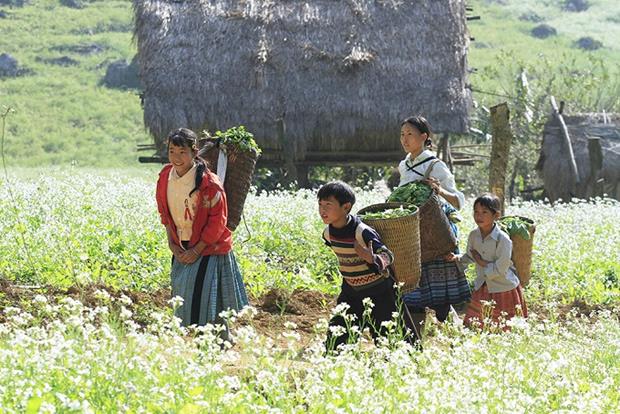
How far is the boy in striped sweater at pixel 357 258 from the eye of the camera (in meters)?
6.30

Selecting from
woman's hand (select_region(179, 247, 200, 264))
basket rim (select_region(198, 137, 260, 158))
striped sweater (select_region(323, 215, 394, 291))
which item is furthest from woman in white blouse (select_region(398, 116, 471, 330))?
woman's hand (select_region(179, 247, 200, 264))

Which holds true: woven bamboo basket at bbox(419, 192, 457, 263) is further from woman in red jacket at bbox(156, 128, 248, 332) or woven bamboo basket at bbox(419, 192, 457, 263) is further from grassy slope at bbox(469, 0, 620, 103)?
grassy slope at bbox(469, 0, 620, 103)

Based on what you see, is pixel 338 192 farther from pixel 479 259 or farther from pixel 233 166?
pixel 479 259

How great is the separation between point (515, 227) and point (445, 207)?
0.73 metres

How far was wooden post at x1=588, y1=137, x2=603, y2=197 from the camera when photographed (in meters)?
18.4

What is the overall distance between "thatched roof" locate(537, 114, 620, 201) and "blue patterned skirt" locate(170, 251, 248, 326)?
1347cm

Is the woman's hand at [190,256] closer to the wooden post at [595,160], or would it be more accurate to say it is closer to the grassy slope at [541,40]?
the wooden post at [595,160]

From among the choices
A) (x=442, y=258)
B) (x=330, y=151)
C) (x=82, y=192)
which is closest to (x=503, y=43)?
(x=330, y=151)

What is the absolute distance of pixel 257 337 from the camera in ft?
16.6

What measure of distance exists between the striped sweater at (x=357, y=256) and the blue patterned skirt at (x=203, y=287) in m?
0.74

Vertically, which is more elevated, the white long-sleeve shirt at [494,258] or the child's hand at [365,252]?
the child's hand at [365,252]

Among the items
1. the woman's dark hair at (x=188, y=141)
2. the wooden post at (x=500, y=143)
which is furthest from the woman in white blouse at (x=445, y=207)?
the wooden post at (x=500, y=143)

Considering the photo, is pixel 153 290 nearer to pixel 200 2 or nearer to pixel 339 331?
pixel 339 331

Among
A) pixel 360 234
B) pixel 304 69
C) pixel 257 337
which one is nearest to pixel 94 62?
pixel 304 69
